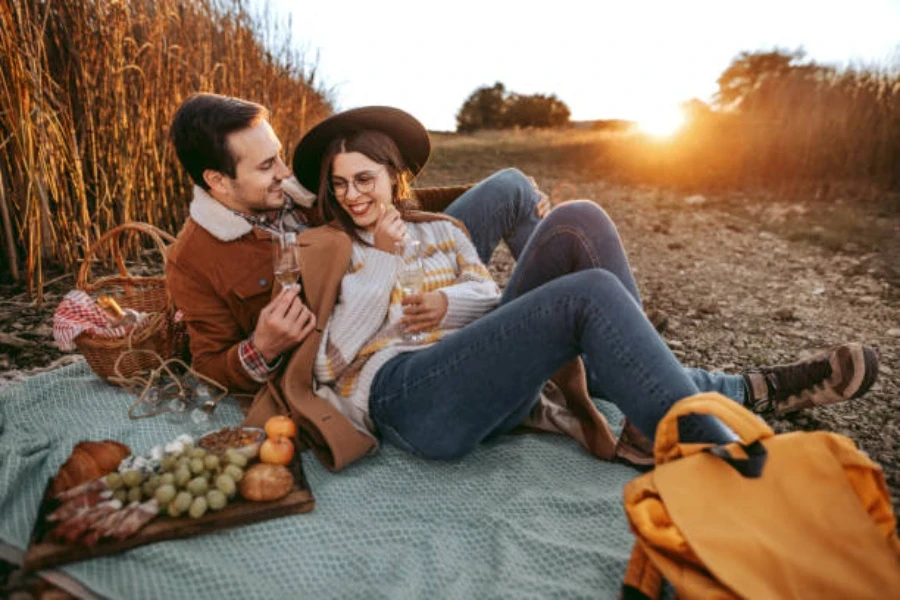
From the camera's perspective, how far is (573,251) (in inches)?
102

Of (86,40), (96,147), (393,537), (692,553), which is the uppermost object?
(86,40)

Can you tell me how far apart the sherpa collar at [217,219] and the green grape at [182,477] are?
3.18 feet

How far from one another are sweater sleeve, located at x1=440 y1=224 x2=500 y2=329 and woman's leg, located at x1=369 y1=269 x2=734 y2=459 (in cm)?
30

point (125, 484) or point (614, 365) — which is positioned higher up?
point (614, 365)

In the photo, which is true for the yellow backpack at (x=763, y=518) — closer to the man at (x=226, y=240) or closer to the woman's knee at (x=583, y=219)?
the woman's knee at (x=583, y=219)

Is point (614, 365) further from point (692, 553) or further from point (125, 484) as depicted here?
point (125, 484)

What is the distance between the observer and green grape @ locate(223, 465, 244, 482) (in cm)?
209

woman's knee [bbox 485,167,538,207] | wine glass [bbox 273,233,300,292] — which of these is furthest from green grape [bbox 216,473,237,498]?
woman's knee [bbox 485,167,538,207]

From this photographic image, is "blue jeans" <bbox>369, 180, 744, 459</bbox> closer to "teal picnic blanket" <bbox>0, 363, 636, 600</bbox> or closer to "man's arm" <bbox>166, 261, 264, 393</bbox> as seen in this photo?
"teal picnic blanket" <bbox>0, 363, 636, 600</bbox>

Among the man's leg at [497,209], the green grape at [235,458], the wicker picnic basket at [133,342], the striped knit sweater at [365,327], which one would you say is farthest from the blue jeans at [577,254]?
the wicker picnic basket at [133,342]

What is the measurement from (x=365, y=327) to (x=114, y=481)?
1029 mm

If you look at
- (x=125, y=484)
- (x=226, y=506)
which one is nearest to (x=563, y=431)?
(x=226, y=506)

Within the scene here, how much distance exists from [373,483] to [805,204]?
26.6 feet

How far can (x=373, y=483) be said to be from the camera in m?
2.34
